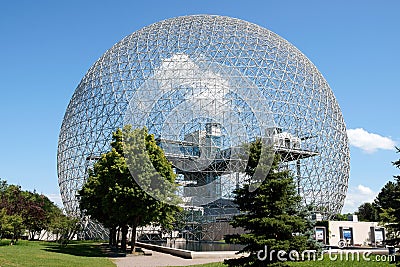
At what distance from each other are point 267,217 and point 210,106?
20.9 m

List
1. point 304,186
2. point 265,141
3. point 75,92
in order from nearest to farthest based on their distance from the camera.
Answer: point 265,141 → point 304,186 → point 75,92

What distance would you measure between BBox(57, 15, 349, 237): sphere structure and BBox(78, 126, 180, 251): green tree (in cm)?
936

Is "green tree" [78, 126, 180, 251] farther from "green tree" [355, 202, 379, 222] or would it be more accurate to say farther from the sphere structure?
"green tree" [355, 202, 379, 222]

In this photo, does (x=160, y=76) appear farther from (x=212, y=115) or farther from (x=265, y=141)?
(x=265, y=141)

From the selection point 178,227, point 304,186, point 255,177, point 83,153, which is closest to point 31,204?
point 83,153

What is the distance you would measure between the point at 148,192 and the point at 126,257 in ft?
11.6

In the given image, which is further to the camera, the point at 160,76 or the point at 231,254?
the point at 160,76

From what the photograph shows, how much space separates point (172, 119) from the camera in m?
32.6

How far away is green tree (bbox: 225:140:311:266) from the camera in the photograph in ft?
38.2

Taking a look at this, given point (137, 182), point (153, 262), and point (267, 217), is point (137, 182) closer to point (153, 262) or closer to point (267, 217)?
point (153, 262)

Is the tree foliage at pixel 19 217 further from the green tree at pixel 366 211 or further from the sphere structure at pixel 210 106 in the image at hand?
the green tree at pixel 366 211

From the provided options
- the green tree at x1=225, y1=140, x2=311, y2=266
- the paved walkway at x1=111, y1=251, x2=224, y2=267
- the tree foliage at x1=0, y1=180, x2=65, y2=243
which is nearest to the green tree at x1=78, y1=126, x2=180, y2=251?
the paved walkway at x1=111, y1=251, x2=224, y2=267

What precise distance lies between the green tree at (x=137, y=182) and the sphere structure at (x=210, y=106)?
9356 mm

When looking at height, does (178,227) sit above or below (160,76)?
below
